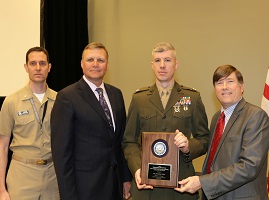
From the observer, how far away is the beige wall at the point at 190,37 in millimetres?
4738

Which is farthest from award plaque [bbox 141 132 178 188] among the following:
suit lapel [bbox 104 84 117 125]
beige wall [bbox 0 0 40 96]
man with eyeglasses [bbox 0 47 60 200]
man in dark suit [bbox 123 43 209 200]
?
beige wall [bbox 0 0 40 96]

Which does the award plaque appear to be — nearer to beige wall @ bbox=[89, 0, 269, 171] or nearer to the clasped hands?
the clasped hands

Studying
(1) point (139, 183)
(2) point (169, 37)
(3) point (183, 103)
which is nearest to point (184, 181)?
(1) point (139, 183)

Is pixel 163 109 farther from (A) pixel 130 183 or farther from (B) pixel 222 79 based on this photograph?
(A) pixel 130 183

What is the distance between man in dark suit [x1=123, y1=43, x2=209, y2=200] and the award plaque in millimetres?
167

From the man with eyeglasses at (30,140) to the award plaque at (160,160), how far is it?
107 centimetres

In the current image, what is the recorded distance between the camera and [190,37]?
16.7 ft

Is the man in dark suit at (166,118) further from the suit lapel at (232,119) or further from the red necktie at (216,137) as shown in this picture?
the suit lapel at (232,119)

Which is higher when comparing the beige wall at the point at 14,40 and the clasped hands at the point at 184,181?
the beige wall at the point at 14,40

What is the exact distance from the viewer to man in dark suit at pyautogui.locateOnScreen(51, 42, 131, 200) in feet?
8.36

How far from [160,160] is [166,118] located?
0.38m

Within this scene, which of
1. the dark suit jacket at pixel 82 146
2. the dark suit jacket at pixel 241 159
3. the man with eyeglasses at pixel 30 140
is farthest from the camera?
the man with eyeglasses at pixel 30 140

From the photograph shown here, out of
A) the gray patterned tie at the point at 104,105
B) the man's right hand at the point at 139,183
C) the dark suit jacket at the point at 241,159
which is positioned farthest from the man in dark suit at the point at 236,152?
the gray patterned tie at the point at 104,105

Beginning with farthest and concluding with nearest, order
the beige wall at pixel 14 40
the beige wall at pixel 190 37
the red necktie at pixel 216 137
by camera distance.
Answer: the beige wall at pixel 190 37
the beige wall at pixel 14 40
the red necktie at pixel 216 137
